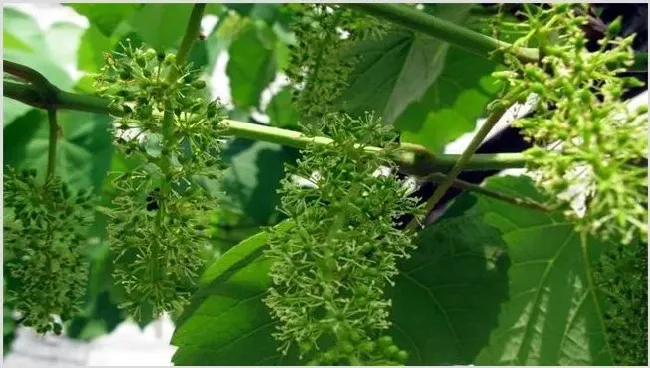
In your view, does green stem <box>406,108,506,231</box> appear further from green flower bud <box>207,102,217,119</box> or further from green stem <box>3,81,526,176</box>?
green flower bud <box>207,102,217,119</box>

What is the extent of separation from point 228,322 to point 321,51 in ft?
1.12

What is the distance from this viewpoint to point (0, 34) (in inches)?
45.7

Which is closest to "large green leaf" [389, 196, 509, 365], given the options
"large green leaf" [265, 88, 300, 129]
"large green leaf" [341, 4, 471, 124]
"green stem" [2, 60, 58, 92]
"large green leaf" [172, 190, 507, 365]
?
"large green leaf" [172, 190, 507, 365]

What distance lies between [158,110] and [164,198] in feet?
0.27

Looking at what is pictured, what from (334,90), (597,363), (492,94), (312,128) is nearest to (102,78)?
(312,128)

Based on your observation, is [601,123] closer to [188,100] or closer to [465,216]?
[188,100]

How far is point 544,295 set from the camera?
1.43 metres

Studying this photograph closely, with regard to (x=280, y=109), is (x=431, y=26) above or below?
below

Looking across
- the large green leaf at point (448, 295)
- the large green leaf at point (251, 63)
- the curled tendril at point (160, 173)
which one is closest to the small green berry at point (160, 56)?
the curled tendril at point (160, 173)

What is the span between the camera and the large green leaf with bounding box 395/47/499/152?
5.71 feet

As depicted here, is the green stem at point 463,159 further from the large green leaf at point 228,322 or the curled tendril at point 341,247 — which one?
the large green leaf at point 228,322

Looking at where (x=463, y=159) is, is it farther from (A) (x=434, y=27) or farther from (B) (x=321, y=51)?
(B) (x=321, y=51)

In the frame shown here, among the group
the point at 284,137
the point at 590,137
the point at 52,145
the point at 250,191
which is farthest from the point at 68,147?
the point at 590,137

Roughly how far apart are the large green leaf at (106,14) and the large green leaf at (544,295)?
82 centimetres
